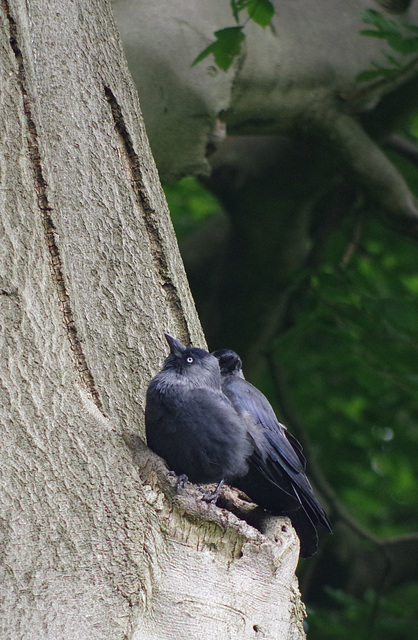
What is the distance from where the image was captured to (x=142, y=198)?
8.84ft

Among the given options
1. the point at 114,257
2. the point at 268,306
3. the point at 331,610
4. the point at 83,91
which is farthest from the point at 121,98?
the point at 331,610

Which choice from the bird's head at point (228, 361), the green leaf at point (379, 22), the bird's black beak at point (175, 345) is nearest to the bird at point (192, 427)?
the bird's black beak at point (175, 345)

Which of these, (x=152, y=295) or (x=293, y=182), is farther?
(x=293, y=182)

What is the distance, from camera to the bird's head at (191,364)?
2.57m

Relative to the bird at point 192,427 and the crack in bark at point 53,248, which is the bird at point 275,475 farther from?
the crack in bark at point 53,248

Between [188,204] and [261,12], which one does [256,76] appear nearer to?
[261,12]

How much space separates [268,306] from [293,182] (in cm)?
97

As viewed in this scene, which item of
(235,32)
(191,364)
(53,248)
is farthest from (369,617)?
(53,248)

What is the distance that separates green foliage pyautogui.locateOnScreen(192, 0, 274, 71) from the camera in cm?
348

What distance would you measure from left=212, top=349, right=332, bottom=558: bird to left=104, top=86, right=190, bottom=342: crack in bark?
495mm

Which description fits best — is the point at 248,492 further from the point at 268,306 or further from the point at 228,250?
the point at 228,250

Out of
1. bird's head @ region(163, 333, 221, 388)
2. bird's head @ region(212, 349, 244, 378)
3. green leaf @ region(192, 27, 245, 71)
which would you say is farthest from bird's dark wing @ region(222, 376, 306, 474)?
green leaf @ region(192, 27, 245, 71)

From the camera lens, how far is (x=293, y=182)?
5.71 meters

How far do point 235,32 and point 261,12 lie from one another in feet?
0.55
